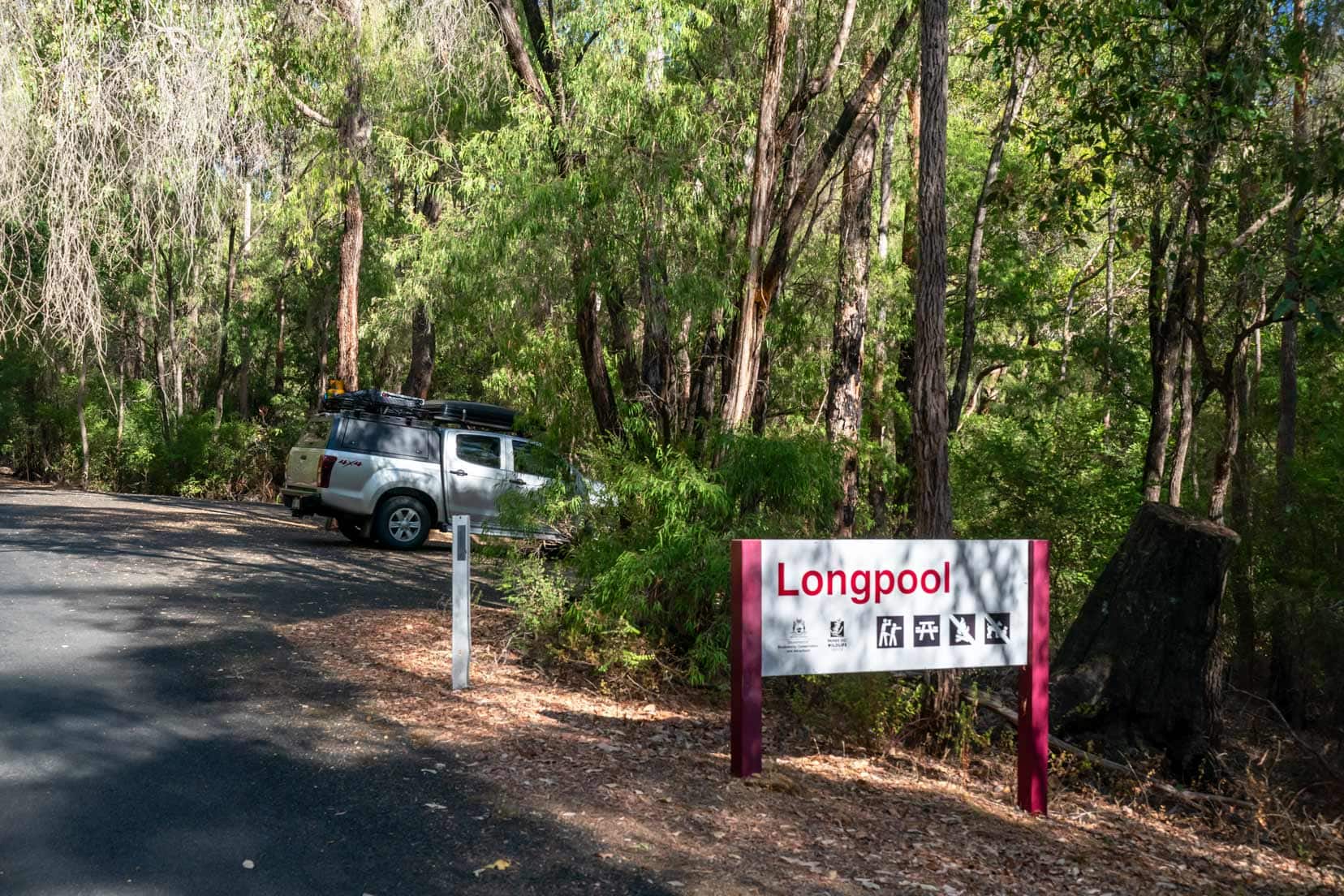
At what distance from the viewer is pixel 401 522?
55.1 feet

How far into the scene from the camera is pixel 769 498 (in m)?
9.92

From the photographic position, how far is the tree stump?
1011 centimetres

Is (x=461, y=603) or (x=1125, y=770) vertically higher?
(x=461, y=603)

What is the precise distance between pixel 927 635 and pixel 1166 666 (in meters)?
4.34

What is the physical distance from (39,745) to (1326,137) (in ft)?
33.3

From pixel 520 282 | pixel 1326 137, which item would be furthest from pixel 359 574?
pixel 1326 137

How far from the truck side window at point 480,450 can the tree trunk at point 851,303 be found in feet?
16.1

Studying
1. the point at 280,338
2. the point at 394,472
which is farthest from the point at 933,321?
the point at 280,338

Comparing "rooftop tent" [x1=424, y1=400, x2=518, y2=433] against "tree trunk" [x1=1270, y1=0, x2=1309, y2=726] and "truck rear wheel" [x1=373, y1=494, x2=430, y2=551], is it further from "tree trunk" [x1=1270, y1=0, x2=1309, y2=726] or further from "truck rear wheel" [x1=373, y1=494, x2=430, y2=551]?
"tree trunk" [x1=1270, y1=0, x2=1309, y2=726]

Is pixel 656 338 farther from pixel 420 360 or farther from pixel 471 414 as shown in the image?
pixel 420 360

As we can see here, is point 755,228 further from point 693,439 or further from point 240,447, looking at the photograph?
point 240,447

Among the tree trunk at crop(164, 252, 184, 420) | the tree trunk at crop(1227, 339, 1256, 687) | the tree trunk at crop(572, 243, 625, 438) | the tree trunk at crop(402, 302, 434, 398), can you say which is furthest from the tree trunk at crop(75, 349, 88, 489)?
the tree trunk at crop(1227, 339, 1256, 687)

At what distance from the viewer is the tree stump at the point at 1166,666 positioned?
1011 cm

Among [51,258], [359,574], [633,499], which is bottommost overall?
[359,574]
